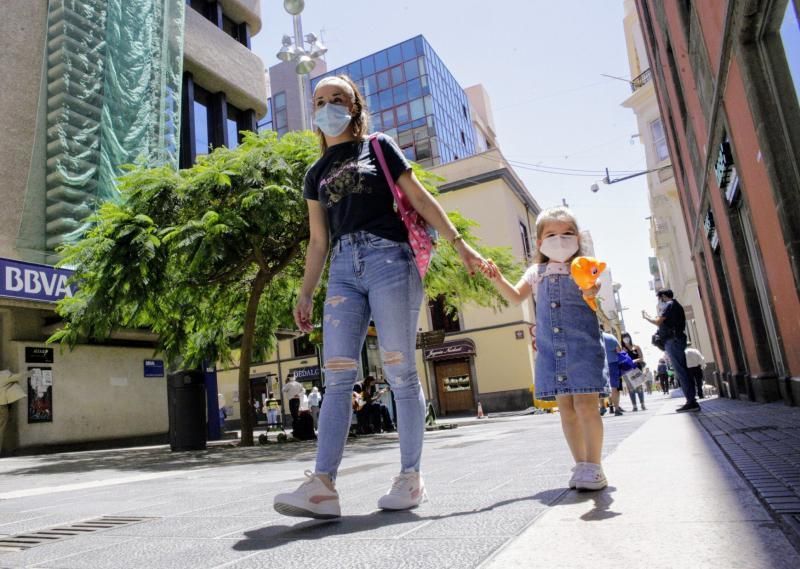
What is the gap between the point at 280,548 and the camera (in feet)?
6.74

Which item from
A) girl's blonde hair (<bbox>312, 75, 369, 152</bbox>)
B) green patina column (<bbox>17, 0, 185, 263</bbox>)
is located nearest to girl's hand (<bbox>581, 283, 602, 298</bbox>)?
girl's blonde hair (<bbox>312, 75, 369, 152</bbox>)

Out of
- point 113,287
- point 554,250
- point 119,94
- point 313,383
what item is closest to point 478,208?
point 313,383

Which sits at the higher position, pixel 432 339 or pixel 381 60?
pixel 381 60

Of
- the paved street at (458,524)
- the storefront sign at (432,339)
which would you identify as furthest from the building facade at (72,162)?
the paved street at (458,524)

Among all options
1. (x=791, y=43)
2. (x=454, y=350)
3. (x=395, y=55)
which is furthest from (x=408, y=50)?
(x=791, y=43)

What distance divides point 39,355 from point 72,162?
4803 millimetres

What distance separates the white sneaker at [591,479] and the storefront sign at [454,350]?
24.8 m

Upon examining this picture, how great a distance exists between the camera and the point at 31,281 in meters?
13.7

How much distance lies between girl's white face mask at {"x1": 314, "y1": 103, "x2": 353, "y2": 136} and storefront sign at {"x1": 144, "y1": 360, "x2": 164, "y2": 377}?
1734 centimetres

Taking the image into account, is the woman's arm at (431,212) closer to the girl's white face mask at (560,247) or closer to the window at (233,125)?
Result: the girl's white face mask at (560,247)

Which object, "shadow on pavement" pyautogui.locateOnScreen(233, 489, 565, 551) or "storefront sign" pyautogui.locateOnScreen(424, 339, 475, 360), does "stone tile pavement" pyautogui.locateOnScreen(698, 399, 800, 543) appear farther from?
"storefront sign" pyautogui.locateOnScreen(424, 339, 475, 360)

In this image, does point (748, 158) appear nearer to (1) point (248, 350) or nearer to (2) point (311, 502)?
(2) point (311, 502)

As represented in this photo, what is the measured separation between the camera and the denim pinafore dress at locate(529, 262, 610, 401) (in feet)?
9.62

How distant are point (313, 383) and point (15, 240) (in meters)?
18.8
